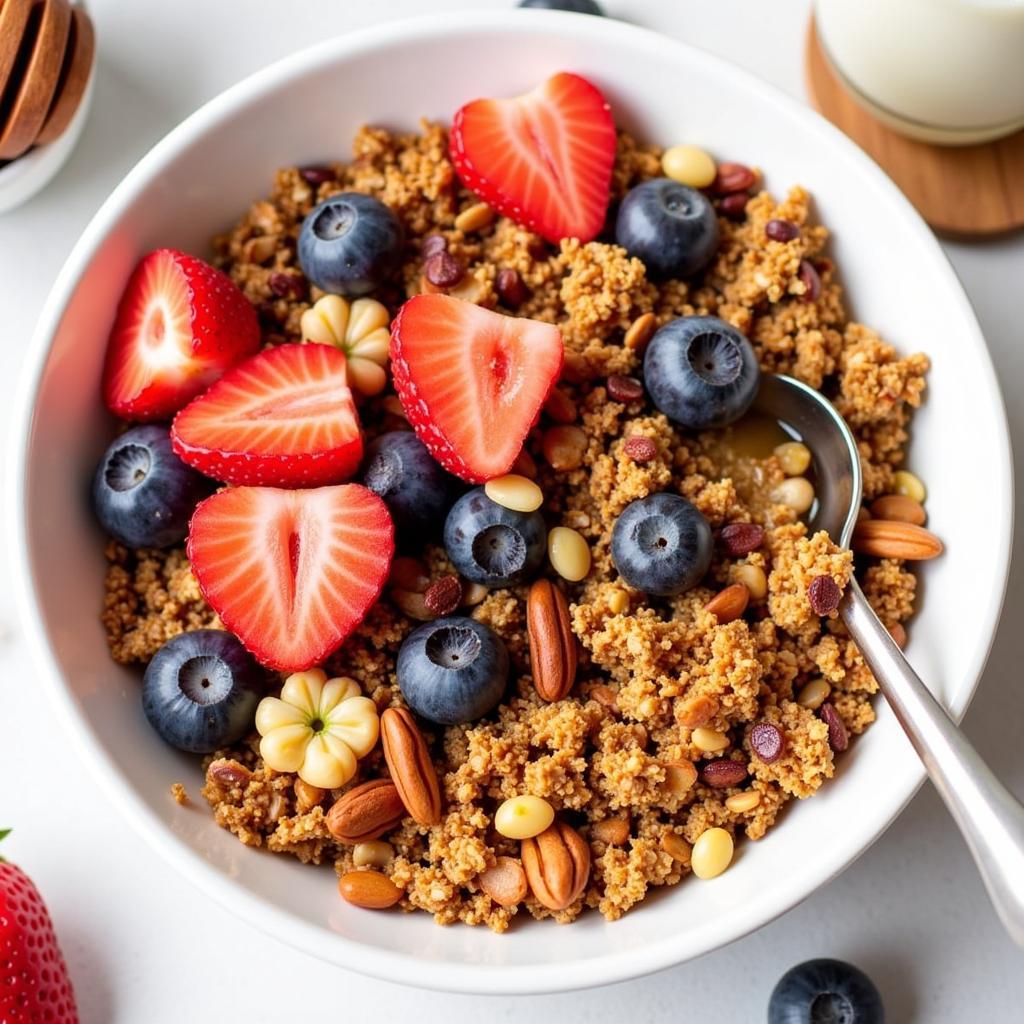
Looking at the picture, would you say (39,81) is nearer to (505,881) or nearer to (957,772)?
(505,881)

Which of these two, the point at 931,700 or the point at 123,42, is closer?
the point at 931,700

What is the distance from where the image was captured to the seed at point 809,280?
4.87 feet

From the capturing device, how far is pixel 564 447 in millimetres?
1413

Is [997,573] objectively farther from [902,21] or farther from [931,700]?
[902,21]

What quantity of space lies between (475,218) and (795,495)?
1.76 ft

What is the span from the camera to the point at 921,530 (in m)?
1.44

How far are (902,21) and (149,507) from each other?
3.84ft

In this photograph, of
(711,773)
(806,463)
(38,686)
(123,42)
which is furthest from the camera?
(123,42)

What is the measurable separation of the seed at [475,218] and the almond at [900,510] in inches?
24.3

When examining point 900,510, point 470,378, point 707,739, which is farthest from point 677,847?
point 470,378

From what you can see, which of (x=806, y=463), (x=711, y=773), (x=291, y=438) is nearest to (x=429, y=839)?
(x=711, y=773)

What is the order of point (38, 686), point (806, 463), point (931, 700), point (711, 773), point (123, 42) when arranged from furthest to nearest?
1. point (123, 42)
2. point (38, 686)
3. point (806, 463)
4. point (711, 773)
5. point (931, 700)

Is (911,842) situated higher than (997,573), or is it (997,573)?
(997,573)

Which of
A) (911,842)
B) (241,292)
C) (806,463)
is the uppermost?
(241,292)
